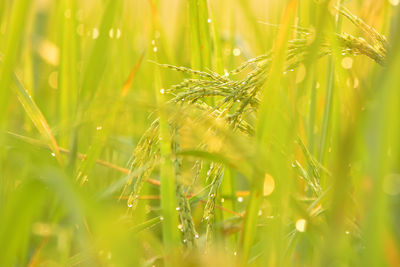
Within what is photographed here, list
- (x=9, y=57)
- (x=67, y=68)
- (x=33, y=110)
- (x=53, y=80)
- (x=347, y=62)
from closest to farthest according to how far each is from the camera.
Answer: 1. (x=9, y=57)
2. (x=33, y=110)
3. (x=347, y=62)
4. (x=67, y=68)
5. (x=53, y=80)

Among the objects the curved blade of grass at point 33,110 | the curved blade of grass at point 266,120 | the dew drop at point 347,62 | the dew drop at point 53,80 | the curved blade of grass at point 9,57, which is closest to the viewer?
the curved blade of grass at point 266,120

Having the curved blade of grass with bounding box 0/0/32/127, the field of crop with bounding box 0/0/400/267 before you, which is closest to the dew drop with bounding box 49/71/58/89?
the field of crop with bounding box 0/0/400/267

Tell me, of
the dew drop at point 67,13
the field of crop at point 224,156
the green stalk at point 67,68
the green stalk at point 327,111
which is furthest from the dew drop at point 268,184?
the dew drop at point 67,13

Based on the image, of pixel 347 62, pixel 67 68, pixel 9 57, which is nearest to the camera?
pixel 9 57

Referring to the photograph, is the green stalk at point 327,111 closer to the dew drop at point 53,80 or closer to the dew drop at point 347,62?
the dew drop at point 347,62

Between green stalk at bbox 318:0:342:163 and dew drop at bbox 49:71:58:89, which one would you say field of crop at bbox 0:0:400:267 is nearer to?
green stalk at bbox 318:0:342:163

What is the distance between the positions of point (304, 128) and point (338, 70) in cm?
57

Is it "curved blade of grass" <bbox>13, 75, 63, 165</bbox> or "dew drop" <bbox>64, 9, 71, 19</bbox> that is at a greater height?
"dew drop" <bbox>64, 9, 71, 19</bbox>

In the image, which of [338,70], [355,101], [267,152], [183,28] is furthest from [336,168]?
[183,28]

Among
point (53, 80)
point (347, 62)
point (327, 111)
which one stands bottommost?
point (53, 80)

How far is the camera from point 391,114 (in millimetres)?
630

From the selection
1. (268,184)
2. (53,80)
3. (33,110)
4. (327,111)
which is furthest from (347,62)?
(53,80)

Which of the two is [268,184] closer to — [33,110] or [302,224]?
[302,224]

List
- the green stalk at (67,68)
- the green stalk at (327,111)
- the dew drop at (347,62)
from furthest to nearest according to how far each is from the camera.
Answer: the green stalk at (67,68) → the green stalk at (327,111) → the dew drop at (347,62)
